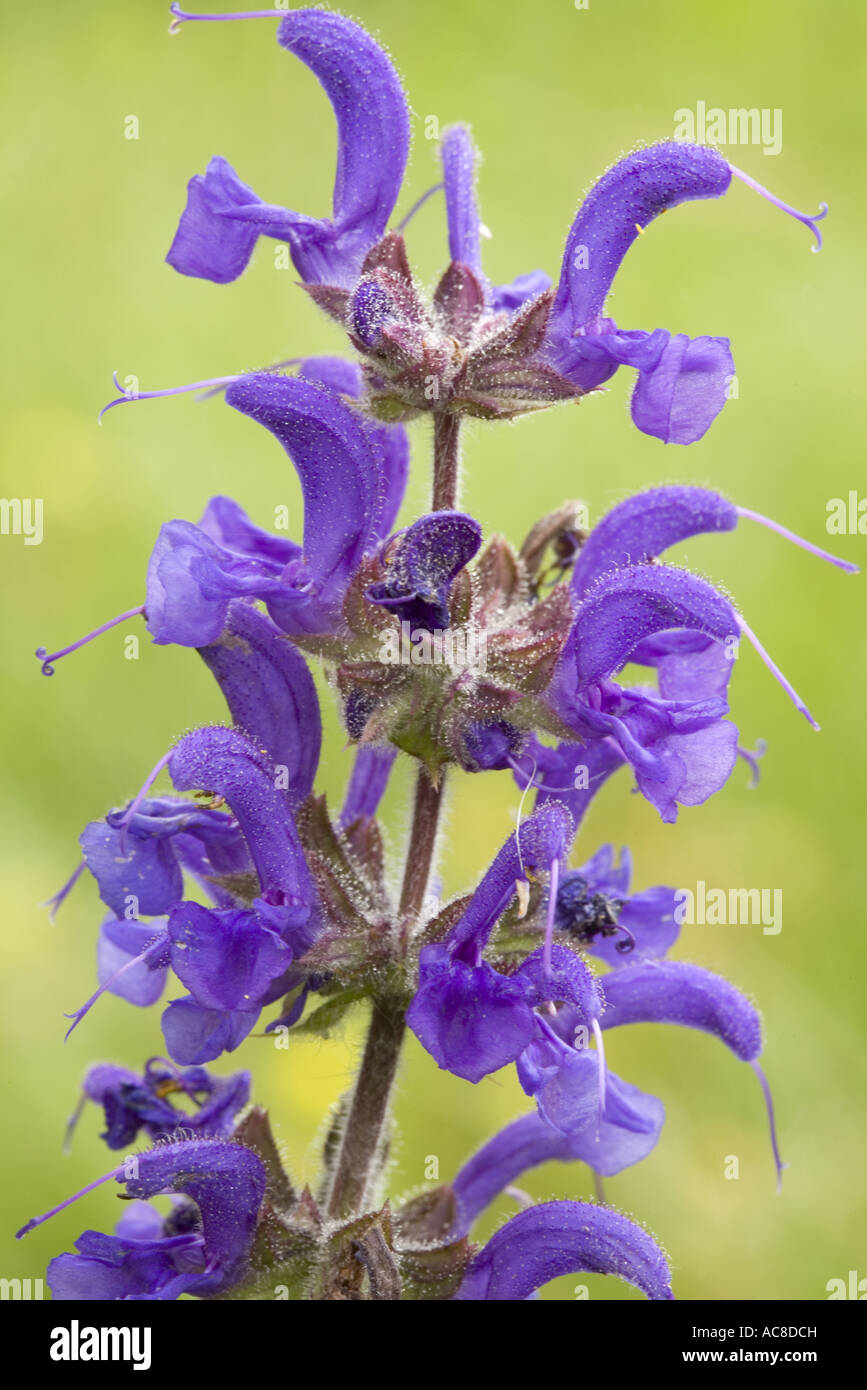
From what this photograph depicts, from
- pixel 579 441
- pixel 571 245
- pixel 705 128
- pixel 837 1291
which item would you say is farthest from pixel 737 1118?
pixel 705 128

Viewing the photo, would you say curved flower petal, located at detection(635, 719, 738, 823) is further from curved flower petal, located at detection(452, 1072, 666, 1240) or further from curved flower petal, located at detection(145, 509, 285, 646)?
curved flower petal, located at detection(145, 509, 285, 646)

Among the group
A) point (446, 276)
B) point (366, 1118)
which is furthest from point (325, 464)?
point (366, 1118)

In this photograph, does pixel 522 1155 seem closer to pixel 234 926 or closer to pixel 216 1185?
pixel 216 1185

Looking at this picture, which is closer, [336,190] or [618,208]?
[618,208]

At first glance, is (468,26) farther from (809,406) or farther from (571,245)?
(571,245)

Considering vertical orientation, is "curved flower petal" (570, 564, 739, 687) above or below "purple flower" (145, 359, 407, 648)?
below

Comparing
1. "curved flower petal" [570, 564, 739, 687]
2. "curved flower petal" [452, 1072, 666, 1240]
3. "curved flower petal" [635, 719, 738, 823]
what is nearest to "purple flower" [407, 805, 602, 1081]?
"curved flower petal" [635, 719, 738, 823]
